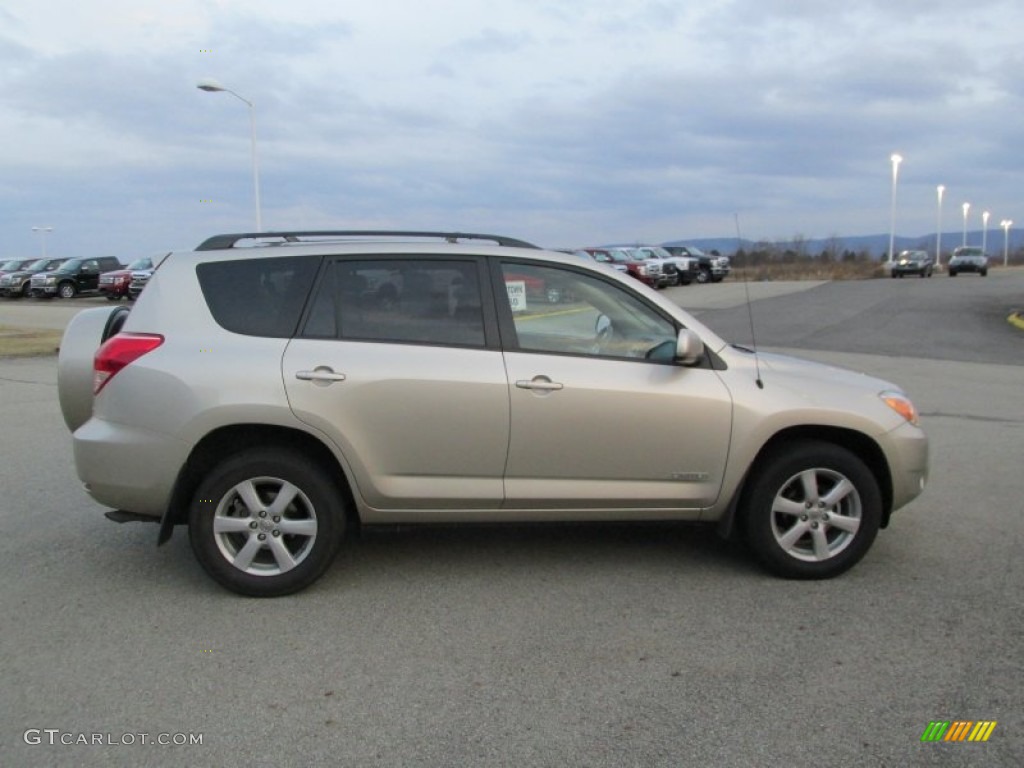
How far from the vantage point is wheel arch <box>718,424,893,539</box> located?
474cm

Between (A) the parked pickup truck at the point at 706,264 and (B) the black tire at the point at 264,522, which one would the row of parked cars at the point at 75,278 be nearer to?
(A) the parked pickup truck at the point at 706,264

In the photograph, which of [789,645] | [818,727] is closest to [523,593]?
[789,645]

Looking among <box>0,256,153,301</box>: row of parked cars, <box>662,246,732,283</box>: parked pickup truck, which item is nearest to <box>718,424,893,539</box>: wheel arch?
<box>0,256,153,301</box>: row of parked cars

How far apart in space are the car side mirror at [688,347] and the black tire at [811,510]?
71cm

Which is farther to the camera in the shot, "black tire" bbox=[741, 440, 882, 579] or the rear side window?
"black tire" bbox=[741, 440, 882, 579]

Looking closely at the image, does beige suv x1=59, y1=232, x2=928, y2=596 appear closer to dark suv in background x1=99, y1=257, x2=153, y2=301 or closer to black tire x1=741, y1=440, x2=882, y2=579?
black tire x1=741, y1=440, x2=882, y2=579

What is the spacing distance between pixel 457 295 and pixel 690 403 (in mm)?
1308

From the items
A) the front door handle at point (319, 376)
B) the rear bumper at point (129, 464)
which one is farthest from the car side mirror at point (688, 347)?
the rear bumper at point (129, 464)

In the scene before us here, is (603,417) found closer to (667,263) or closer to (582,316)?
(582,316)

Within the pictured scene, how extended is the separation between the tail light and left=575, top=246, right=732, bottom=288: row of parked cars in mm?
32135

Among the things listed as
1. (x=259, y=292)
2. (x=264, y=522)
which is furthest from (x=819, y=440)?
(x=259, y=292)

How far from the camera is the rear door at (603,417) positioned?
4527 millimetres

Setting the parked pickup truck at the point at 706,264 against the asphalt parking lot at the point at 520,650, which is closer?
the asphalt parking lot at the point at 520,650

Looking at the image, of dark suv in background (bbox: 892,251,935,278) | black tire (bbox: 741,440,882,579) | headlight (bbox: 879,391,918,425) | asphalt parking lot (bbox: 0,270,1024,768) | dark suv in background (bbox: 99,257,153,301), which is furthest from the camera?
dark suv in background (bbox: 892,251,935,278)
